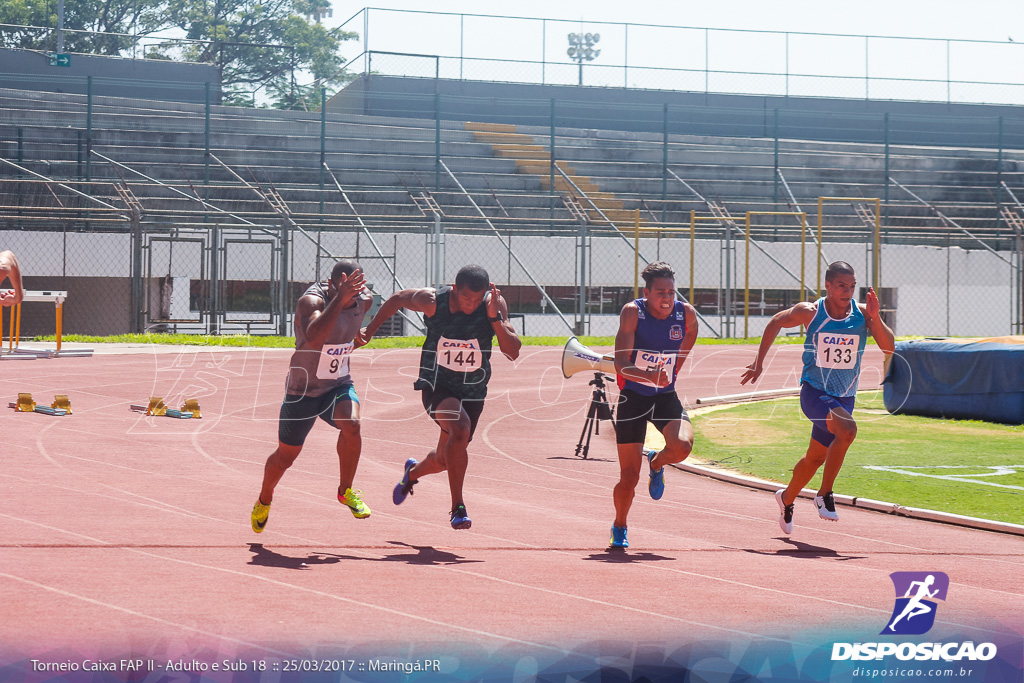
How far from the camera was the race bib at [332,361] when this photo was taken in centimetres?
821

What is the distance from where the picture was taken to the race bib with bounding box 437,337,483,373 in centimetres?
848

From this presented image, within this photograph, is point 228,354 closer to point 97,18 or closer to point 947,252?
point 947,252

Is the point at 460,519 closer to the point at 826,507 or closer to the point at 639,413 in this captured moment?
the point at 639,413

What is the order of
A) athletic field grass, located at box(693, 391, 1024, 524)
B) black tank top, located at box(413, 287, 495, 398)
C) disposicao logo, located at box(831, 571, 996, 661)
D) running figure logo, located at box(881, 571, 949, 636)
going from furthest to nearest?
athletic field grass, located at box(693, 391, 1024, 524), black tank top, located at box(413, 287, 495, 398), running figure logo, located at box(881, 571, 949, 636), disposicao logo, located at box(831, 571, 996, 661)

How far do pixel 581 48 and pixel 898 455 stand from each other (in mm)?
49228

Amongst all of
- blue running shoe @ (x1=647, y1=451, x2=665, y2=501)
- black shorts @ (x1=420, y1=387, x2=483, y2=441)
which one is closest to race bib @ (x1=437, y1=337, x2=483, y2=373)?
black shorts @ (x1=420, y1=387, x2=483, y2=441)

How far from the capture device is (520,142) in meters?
48.4

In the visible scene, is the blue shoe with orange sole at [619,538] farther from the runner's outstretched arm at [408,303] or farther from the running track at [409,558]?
the runner's outstretched arm at [408,303]

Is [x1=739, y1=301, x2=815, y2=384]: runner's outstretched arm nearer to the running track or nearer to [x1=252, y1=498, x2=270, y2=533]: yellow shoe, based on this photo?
the running track

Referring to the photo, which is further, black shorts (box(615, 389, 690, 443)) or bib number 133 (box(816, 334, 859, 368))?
bib number 133 (box(816, 334, 859, 368))

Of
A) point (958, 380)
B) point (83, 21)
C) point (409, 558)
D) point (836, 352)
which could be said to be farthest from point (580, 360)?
point (83, 21)

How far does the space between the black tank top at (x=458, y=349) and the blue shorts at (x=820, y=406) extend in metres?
2.55

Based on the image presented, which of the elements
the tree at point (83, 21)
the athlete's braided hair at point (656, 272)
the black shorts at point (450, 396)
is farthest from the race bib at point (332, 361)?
the tree at point (83, 21)

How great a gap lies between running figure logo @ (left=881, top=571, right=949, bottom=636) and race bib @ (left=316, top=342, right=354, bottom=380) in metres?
3.89
